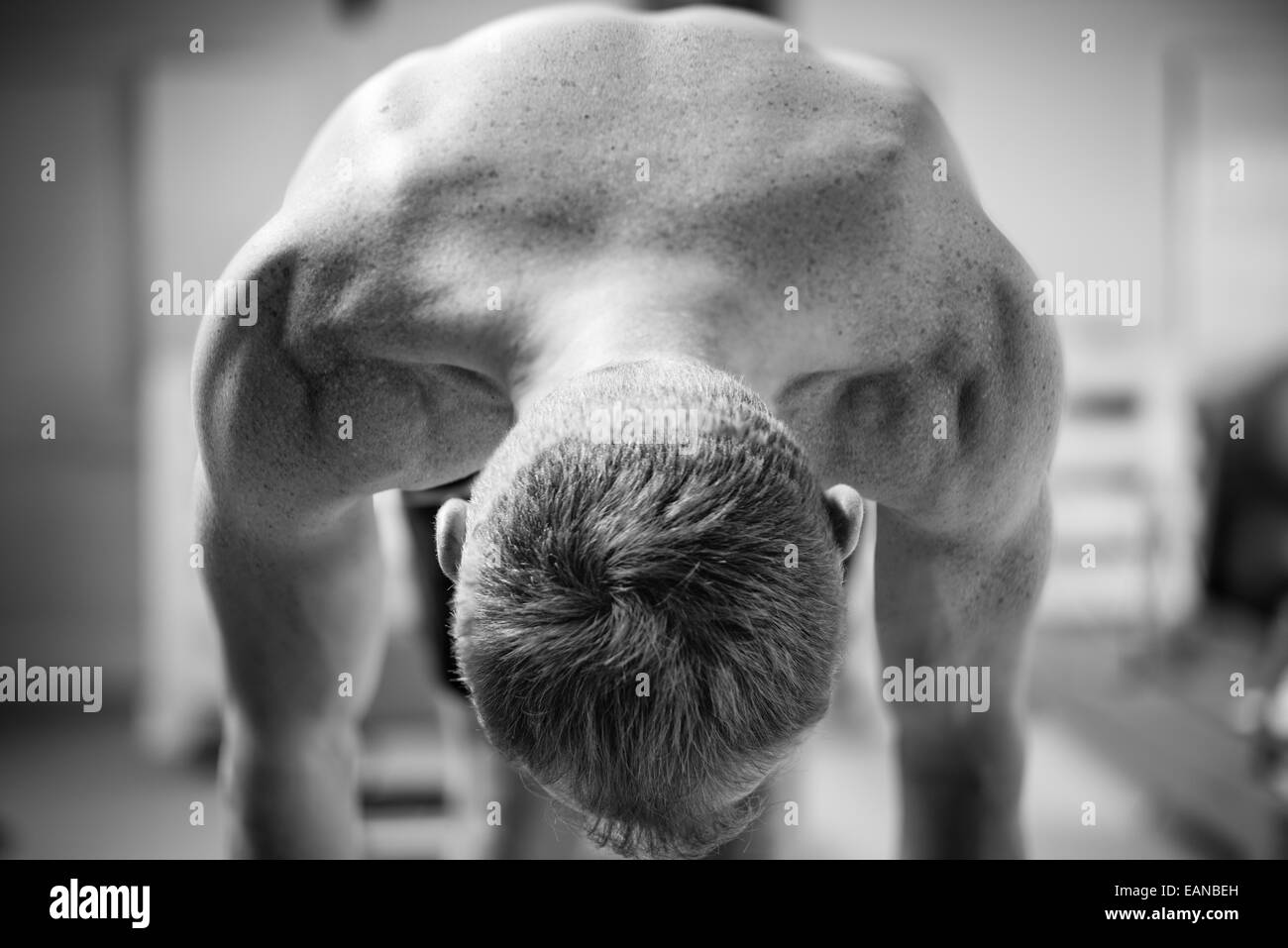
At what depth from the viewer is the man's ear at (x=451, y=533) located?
0.48 metres

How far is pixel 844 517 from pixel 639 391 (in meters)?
0.09

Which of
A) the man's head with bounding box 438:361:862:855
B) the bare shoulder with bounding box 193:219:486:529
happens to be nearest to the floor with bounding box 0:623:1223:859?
the bare shoulder with bounding box 193:219:486:529

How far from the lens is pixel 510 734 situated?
1.45ft

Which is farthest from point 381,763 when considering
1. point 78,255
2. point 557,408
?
point 557,408

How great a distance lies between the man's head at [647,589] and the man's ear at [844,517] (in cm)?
1

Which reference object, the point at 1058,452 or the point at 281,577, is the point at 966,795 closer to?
the point at 281,577

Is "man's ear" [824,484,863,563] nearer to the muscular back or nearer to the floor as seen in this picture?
the muscular back

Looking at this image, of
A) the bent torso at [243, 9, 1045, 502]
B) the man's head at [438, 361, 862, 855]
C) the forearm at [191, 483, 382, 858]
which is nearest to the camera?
the man's head at [438, 361, 862, 855]

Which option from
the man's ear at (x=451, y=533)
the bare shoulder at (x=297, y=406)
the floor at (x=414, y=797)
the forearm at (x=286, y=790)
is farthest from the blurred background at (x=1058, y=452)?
the man's ear at (x=451, y=533)

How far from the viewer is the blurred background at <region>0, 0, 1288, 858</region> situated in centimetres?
123

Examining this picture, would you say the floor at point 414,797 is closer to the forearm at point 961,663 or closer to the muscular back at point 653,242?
the forearm at point 961,663

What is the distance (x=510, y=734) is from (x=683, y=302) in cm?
18

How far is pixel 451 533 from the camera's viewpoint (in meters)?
0.48
